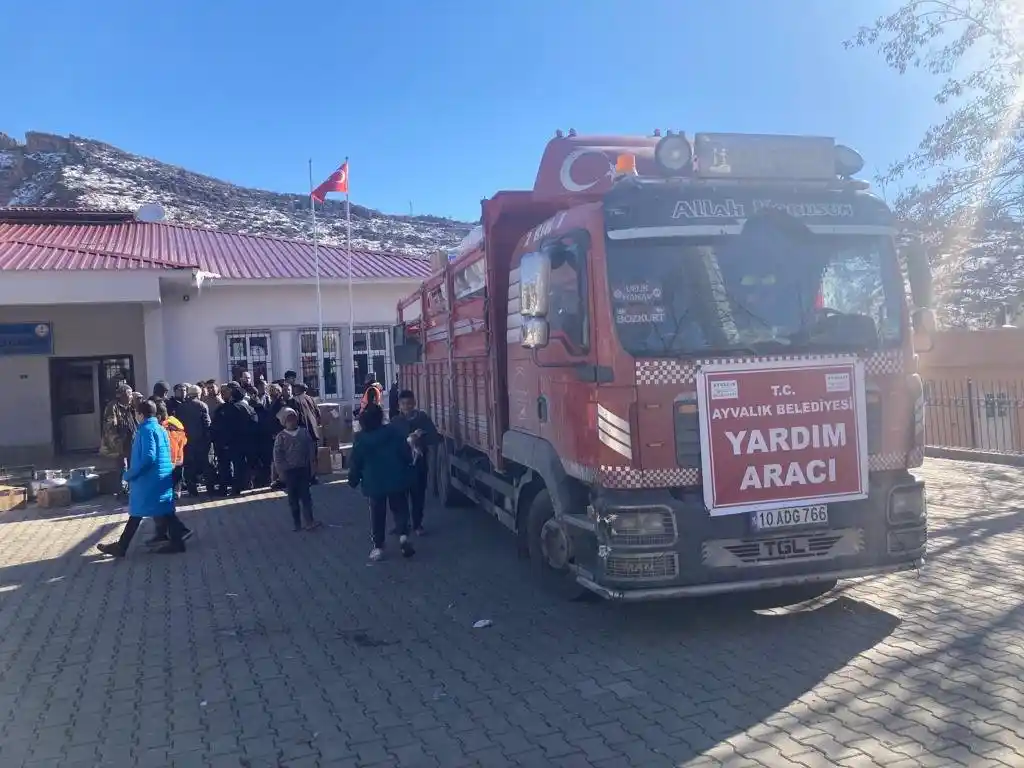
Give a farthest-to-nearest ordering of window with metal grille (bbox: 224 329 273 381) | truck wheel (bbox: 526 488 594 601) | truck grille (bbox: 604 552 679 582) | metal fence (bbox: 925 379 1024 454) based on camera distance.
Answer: window with metal grille (bbox: 224 329 273 381) → metal fence (bbox: 925 379 1024 454) → truck wheel (bbox: 526 488 594 601) → truck grille (bbox: 604 552 679 582)

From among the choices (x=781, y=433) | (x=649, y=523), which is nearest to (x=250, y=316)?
(x=649, y=523)

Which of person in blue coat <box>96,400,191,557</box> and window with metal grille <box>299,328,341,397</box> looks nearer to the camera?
person in blue coat <box>96,400,191,557</box>

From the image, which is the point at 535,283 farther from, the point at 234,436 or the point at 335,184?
the point at 335,184

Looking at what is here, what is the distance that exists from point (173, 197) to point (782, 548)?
39152 mm

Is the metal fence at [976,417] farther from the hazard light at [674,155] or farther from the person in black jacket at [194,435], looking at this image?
the person in black jacket at [194,435]

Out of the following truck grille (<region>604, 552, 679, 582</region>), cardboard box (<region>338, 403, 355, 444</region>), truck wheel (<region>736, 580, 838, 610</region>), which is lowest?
truck wheel (<region>736, 580, 838, 610</region>)

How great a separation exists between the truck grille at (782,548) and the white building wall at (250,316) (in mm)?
15040

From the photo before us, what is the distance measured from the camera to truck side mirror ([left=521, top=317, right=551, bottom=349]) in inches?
229

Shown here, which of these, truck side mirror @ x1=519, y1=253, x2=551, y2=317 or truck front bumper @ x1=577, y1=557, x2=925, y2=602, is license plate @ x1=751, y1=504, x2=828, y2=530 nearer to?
truck front bumper @ x1=577, y1=557, x2=925, y2=602

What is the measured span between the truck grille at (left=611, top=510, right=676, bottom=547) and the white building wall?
14.8 m

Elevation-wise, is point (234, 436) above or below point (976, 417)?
above

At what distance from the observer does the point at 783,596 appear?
665 cm

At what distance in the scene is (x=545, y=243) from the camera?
602cm

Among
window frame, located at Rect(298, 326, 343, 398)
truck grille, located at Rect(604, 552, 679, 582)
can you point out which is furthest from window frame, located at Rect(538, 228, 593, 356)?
window frame, located at Rect(298, 326, 343, 398)
